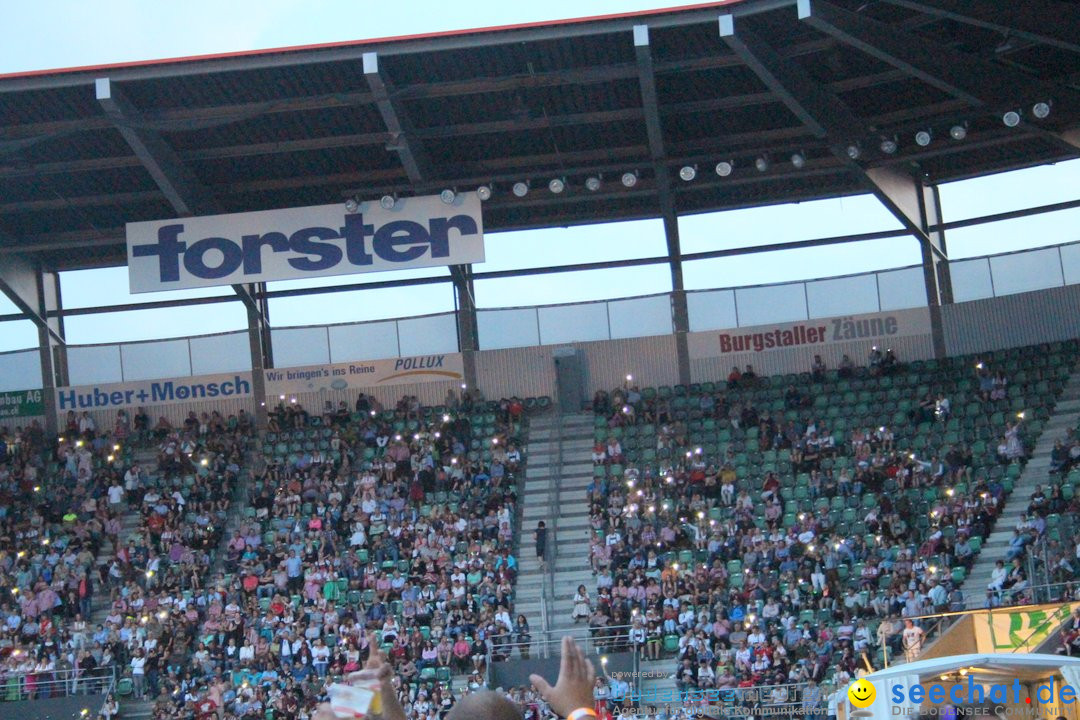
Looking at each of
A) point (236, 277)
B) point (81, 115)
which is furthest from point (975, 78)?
point (81, 115)

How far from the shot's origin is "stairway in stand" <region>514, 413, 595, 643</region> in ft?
93.8

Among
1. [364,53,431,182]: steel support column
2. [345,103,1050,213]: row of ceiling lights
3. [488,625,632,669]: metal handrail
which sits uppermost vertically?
[364,53,431,182]: steel support column

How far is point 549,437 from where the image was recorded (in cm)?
3384

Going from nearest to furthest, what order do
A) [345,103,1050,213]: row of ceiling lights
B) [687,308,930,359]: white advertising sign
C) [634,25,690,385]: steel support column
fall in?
1. [634,25,690,385]: steel support column
2. [345,103,1050,213]: row of ceiling lights
3. [687,308,930,359]: white advertising sign

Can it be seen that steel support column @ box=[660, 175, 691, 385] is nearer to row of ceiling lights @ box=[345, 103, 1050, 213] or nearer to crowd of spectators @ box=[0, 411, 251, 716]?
row of ceiling lights @ box=[345, 103, 1050, 213]

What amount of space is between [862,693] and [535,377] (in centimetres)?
1900

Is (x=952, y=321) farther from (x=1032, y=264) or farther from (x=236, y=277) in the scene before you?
(x=236, y=277)

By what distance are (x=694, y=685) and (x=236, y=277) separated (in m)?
13.2

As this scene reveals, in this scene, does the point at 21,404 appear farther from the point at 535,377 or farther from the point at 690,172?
the point at 690,172

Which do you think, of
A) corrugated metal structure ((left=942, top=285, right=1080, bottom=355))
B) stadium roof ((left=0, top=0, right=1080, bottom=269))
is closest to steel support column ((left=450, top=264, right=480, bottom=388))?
stadium roof ((left=0, top=0, right=1080, bottom=269))

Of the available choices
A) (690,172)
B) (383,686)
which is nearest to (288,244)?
(690,172)

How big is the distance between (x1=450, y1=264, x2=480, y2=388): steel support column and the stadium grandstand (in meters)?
0.11

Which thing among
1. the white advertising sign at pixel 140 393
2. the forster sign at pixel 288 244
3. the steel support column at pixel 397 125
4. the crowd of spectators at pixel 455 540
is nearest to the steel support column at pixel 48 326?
the white advertising sign at pixel 140 393

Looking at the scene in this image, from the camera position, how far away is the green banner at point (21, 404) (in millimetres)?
35500
